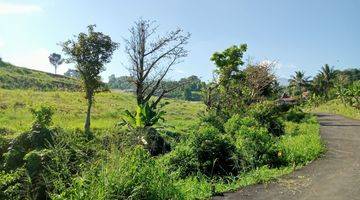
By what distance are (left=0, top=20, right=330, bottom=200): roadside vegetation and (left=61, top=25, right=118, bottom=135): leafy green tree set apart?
65 millimetres

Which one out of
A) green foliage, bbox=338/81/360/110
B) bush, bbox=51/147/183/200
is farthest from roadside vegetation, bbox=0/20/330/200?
green foliage, bbox=338/81/360/110

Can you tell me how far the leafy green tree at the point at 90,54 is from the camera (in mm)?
31438

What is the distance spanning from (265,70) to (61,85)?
38139 millimetres

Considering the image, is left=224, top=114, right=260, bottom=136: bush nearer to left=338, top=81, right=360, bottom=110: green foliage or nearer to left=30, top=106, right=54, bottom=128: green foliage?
left=30, top=106, right=54, bottom=128: green foliage

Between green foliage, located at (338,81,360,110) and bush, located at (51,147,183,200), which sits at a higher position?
green foliage, located at (338,81,360,110)

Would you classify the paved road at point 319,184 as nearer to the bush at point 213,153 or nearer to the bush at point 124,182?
the bush at point 124,182

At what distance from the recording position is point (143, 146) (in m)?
18.3

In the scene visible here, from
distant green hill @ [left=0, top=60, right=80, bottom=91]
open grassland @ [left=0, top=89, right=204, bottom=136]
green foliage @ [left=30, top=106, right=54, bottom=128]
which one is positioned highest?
distant green hill @ [left=0, top=60, right=80, bottom=91]

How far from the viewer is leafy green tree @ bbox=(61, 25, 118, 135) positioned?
31.4 meters

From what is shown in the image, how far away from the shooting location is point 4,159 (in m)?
15.2

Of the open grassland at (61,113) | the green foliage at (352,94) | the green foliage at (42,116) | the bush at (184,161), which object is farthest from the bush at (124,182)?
the green foliage at (352,94)

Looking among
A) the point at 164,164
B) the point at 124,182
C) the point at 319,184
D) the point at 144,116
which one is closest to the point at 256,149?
the point at 164,164

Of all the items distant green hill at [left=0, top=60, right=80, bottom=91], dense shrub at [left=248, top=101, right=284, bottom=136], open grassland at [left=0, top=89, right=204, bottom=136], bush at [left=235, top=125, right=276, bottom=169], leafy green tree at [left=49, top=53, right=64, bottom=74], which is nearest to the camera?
bush at [left=235, top=125, right=276, bottom=169]

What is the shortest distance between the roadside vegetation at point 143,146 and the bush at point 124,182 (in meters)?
0.02
